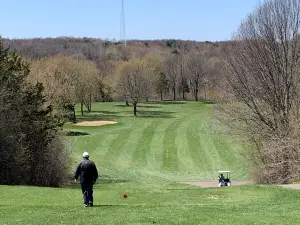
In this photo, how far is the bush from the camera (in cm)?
3038

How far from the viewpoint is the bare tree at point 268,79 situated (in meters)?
32.6

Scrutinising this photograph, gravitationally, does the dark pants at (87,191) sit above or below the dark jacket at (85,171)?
below

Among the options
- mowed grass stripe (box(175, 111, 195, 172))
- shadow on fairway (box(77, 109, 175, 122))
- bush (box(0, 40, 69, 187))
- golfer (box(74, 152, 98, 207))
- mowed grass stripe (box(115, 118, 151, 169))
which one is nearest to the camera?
golfer (box(74, 152, 98, 207))

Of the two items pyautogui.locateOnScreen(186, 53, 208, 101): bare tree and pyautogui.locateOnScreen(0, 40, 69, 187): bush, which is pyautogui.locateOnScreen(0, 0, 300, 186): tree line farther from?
pyautogui.locateOnScreen(186, 53, 208, 101): bare tree

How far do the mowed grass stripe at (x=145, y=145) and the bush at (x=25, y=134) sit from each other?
16474 mm

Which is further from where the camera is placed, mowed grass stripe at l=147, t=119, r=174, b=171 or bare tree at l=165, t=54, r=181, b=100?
bare tree at l=165, t=54, r=181, b=100

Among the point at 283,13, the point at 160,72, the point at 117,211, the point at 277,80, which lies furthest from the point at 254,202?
the point at 160,72

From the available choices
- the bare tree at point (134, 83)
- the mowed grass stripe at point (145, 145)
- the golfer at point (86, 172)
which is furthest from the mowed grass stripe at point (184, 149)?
the golfer at point (86, 172)

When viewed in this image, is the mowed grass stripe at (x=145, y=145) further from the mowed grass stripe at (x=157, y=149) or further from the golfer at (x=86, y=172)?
the golfer at (x=86, y=172)

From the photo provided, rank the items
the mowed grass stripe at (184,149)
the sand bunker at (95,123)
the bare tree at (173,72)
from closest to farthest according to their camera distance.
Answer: the mowed grass stripe at (184,149) → the sand bunker at (95,123) → the bare tree at (173,72)

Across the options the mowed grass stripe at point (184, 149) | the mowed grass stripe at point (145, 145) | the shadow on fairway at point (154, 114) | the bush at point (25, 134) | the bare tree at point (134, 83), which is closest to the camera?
the bush at point (25, 134)

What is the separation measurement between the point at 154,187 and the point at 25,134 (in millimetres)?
10163

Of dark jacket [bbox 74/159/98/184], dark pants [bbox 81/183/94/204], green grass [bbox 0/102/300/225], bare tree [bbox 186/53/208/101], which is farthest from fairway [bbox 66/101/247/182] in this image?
bare tree [bbox 186/53/208/101]

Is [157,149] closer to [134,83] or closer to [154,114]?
[154,114]
